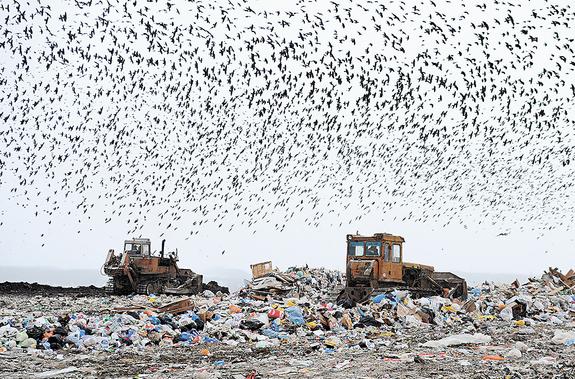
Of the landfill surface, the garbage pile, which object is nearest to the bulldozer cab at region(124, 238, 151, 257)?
the garbage pile

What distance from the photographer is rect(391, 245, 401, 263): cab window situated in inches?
632

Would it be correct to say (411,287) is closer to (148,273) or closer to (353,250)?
(353,250)

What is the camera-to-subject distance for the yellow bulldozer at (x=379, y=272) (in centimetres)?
1545

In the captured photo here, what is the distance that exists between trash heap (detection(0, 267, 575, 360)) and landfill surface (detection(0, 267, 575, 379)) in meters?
0.02

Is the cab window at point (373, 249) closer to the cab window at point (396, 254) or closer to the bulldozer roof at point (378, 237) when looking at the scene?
the bulldozer roof at point (378, 237)

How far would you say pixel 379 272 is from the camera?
615 inches

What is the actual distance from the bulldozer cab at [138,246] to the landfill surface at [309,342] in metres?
9.65

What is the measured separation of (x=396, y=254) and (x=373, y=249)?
2.16 ft

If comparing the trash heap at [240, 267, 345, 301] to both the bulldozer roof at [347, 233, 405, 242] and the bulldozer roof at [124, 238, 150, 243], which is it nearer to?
the bulldozer roof at [347, 233, 405, 242]

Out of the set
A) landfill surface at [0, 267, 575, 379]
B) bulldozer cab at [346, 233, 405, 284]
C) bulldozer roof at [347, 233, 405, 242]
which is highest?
bulldozer roof at [347, 233, 405, 242]

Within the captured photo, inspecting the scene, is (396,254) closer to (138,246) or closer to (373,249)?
(373,249)

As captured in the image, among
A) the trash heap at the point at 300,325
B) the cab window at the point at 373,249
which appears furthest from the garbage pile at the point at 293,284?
the trash heap at the point at 300,325

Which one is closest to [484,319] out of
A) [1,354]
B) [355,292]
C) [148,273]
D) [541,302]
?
[541,302]

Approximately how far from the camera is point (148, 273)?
75.2 ft
